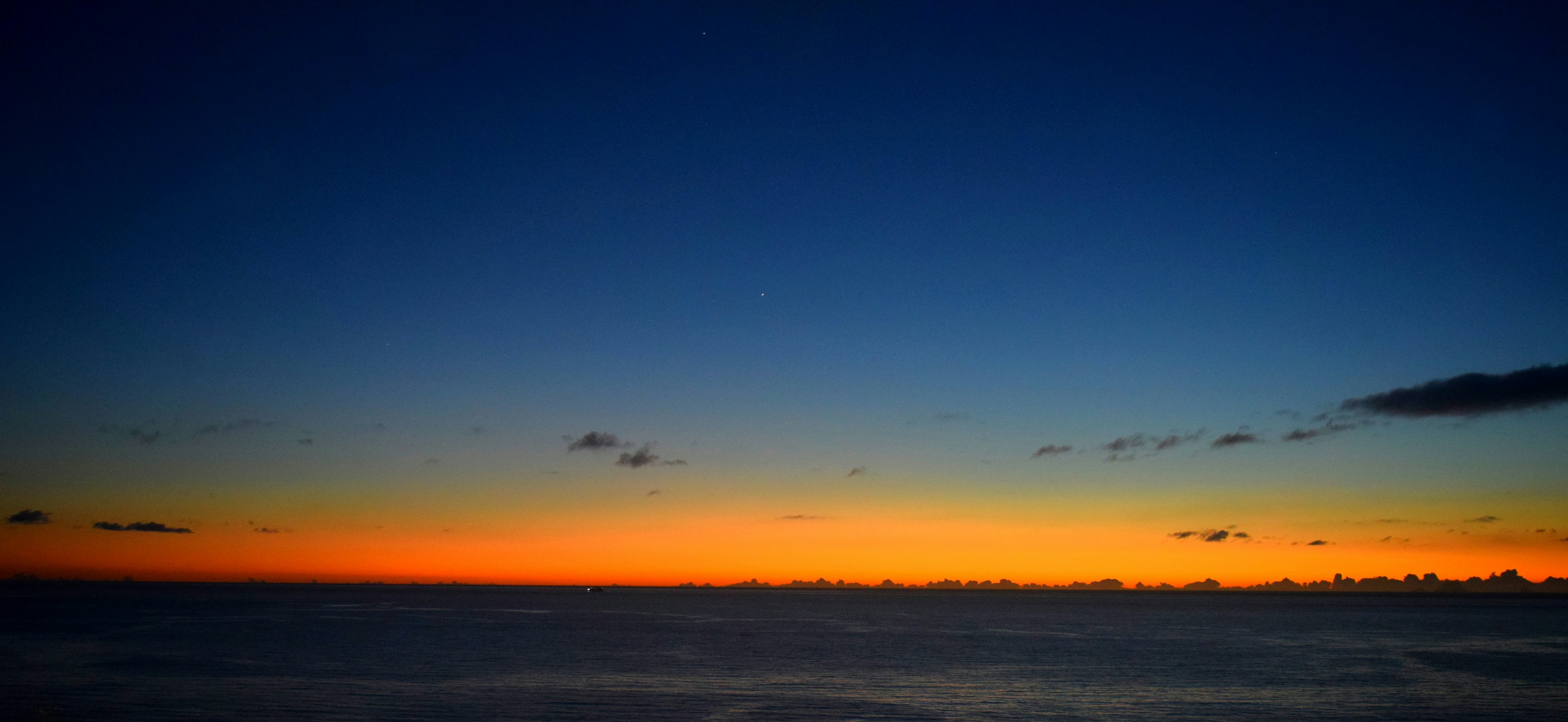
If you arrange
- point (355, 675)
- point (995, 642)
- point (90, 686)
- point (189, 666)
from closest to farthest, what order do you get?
point (90, 686) → point (355, 675) → point (189, 666) → point (995, 642)

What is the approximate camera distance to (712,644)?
99.8 meters

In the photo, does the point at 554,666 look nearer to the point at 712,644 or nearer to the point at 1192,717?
the point at 712,644

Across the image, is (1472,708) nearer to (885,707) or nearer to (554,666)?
(885,707)

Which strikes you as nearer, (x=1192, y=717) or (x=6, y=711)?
(x=6, y=711)

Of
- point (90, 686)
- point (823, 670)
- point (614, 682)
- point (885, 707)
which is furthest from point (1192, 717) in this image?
point (90, 686)

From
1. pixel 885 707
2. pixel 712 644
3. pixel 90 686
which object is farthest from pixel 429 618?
pixel 885 707

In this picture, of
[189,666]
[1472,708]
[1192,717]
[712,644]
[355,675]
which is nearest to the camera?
[1192,717]

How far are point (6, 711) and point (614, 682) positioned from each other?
3088cm

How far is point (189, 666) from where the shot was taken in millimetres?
71500

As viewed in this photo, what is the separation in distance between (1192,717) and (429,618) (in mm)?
136369

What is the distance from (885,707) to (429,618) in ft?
415

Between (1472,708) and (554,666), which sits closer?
(1472,708)

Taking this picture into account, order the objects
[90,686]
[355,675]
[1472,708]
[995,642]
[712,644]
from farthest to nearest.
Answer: [995,642] < [712,644] < [355,675] < [90,686] < [1472,708]

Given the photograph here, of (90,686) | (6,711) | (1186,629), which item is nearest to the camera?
(6,711)
